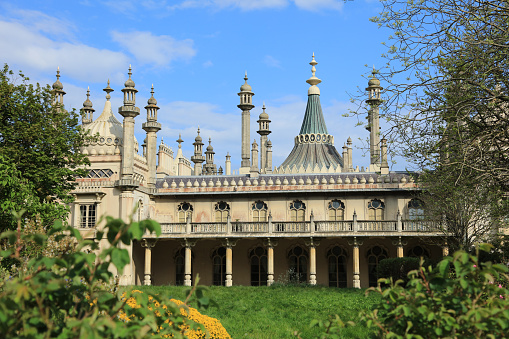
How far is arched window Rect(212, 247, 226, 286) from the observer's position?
121 feet

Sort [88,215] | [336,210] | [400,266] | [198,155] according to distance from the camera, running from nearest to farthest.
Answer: [400,266]
[88,215]
[336,210]
[198,155]

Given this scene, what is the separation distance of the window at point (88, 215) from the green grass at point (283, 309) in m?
10.0

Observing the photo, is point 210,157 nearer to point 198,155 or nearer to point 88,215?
point 198,155

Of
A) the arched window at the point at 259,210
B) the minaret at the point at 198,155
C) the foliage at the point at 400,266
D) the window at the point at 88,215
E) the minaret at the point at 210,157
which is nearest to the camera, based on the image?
the foliage at the point at 400,266

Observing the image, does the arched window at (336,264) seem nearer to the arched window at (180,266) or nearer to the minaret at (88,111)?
the arched window at (180,266)

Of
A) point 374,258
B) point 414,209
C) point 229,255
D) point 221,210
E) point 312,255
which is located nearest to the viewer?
point 312,255

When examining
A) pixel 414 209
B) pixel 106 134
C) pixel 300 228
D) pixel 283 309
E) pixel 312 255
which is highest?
pixel 106 134

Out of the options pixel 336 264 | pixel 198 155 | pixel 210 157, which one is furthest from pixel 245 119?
pixel 210 157

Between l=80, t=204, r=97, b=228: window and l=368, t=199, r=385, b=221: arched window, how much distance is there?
52.9 ft

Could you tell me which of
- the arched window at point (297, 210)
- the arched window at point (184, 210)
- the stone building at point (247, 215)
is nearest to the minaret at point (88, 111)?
the stone building at point (247, 215)

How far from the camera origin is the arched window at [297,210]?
3603cm

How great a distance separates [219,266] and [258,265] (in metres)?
2.50

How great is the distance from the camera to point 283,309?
21188 millimetres

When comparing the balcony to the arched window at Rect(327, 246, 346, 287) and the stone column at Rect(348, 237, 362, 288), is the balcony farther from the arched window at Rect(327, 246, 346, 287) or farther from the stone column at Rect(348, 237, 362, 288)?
the arched window at Rect(327, 246, 346, 287)
